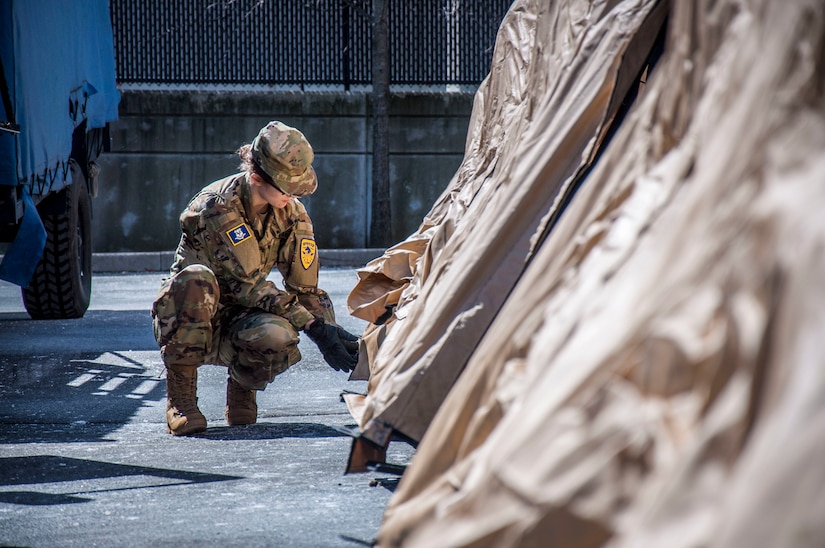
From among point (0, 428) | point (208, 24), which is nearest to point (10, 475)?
point (0, 428)

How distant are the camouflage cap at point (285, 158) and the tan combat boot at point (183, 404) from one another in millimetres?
811

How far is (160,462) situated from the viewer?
12.6 feet

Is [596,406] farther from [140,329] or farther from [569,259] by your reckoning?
[140,329]

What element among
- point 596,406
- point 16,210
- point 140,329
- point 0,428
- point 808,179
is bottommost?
point 140,329

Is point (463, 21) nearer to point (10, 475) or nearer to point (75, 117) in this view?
point (75, 117)

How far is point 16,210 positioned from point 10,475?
7.66 ft

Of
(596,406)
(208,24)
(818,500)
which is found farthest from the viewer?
(208,24)

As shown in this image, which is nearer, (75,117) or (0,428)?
(0,428)

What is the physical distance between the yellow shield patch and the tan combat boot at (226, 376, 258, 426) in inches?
21.9

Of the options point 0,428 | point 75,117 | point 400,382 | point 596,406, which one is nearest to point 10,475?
point 0,428

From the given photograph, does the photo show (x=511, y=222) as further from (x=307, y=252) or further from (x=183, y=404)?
(x=183, y=404)

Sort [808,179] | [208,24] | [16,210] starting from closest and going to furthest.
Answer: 1. [808,179]
2. [16,210]
3. [208,24]

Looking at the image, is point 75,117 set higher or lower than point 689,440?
lower

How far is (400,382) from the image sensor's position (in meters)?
2.90
